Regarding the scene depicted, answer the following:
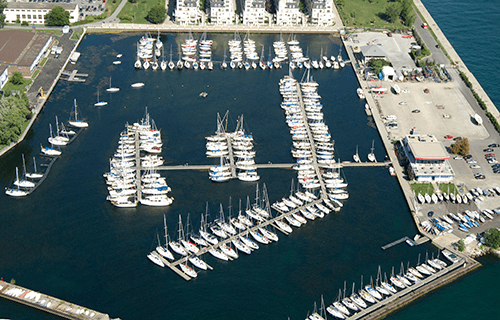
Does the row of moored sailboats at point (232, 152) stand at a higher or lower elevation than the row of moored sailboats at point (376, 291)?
higher

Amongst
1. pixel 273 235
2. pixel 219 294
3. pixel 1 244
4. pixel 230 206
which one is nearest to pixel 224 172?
pixel 230 206

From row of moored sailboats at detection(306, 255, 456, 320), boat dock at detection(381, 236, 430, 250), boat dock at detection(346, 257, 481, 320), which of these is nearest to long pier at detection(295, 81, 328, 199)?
boat dock at detection(381, 236, 430, 250)

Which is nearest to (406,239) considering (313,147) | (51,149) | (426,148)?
(426,148)

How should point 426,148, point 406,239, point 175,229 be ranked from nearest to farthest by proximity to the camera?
point 406,239 < point 175,229 < point 426,148

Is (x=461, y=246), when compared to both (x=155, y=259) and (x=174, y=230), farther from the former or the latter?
(x=155, y=259)

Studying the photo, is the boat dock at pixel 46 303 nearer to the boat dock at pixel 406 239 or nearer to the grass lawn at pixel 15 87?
the boat dock at pixel 406 239

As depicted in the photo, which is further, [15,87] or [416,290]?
[15,87]

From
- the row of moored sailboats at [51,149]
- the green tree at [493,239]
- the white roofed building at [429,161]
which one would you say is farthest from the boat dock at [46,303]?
the white roofed building at [429,161]
